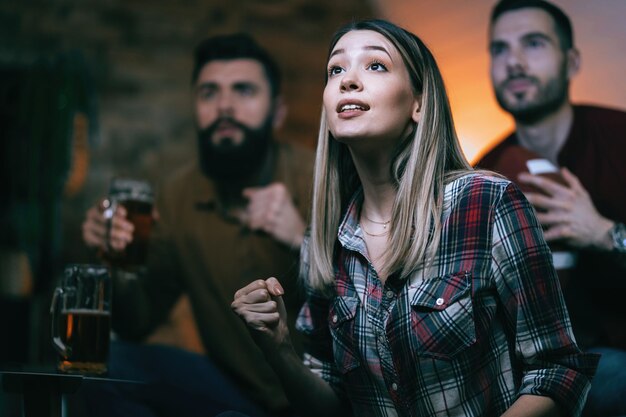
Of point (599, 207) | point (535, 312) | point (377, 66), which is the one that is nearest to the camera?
point (535, 312)

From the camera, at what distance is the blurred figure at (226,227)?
235 cm

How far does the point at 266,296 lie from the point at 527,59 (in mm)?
1007

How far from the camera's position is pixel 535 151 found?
1.99m

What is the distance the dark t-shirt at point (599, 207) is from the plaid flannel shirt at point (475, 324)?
57 centimetres

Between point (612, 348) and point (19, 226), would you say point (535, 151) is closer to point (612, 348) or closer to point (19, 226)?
point (612, 348)

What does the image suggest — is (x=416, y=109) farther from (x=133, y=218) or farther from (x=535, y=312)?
(x=133, y=218)

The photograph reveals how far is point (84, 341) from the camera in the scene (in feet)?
5.29

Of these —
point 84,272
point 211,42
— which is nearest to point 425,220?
point 84,272

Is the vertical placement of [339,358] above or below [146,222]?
below

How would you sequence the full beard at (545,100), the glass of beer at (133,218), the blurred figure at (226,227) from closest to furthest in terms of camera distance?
the full beard at (545,100)
the glass of beer at (133,218)
the blurred figure at (226,227)

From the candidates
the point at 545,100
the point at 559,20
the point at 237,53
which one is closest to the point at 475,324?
the point at 545,100

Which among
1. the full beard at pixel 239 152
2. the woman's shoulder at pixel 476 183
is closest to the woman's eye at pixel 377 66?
the woman's shoulder at pixel 476 183

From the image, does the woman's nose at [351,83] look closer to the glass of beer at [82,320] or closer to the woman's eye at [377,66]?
the woman's eye at [377,66]

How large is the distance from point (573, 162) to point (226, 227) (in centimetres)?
105
